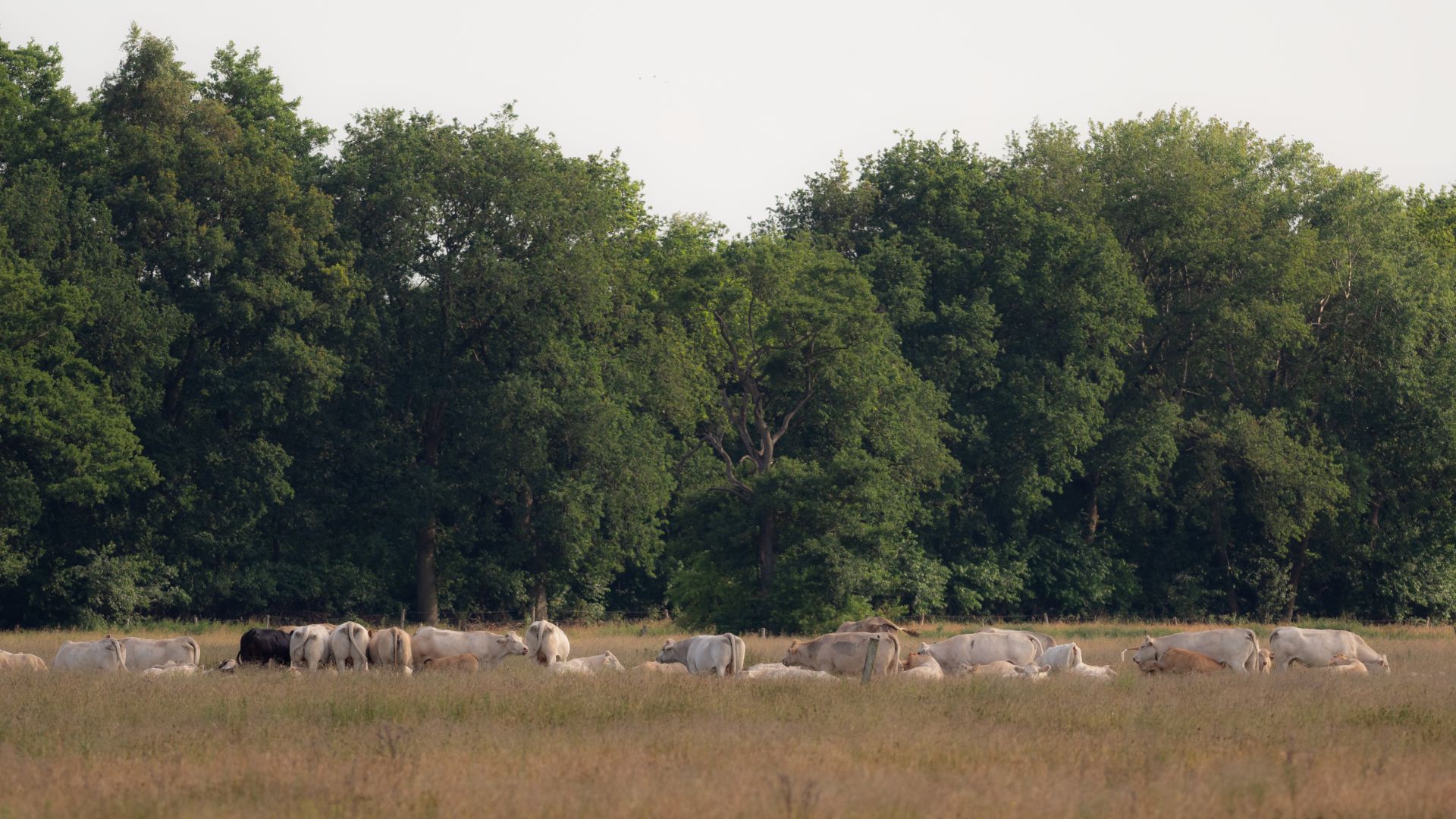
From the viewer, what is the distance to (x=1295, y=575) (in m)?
56.4

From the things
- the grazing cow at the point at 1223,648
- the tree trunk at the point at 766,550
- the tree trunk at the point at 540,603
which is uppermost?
the tree trunk at the point at 766,550

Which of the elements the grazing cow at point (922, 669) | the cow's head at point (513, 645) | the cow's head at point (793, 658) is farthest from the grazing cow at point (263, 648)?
the grazing cow at point (922, 669)

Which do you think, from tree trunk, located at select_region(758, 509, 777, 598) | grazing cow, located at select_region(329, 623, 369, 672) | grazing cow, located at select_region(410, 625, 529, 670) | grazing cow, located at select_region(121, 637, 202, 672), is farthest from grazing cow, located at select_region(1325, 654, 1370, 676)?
tree trunk, located at select_region(758, 509, 777, 598)

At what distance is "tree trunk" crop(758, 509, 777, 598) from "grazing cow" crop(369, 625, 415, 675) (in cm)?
1808

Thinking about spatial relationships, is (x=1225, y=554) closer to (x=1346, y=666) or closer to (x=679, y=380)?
(x=679, y=380)

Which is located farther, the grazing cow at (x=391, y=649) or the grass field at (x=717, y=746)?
the grazing cow at (x=391, y=649)

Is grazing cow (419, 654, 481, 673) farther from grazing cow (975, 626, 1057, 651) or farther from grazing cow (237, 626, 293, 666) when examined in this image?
grazing cow (975, 626, 1057, 651)

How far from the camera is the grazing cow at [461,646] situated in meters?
26.1

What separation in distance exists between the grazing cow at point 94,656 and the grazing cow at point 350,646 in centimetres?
325

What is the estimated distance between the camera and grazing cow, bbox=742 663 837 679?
2250 cm

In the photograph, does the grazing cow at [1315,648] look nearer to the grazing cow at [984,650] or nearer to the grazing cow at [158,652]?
the grazing cow at [984,650]

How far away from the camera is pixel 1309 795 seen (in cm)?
1311

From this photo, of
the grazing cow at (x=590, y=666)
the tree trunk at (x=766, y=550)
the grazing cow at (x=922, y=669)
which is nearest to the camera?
the grazing cow at (x=922, y=669)

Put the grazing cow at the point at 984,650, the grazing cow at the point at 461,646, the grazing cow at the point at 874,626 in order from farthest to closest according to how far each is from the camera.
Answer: the grazing cow at the point at 874,626 → the grazing cow at the point at 984,650 → the grazing cow at the point at 461,646
